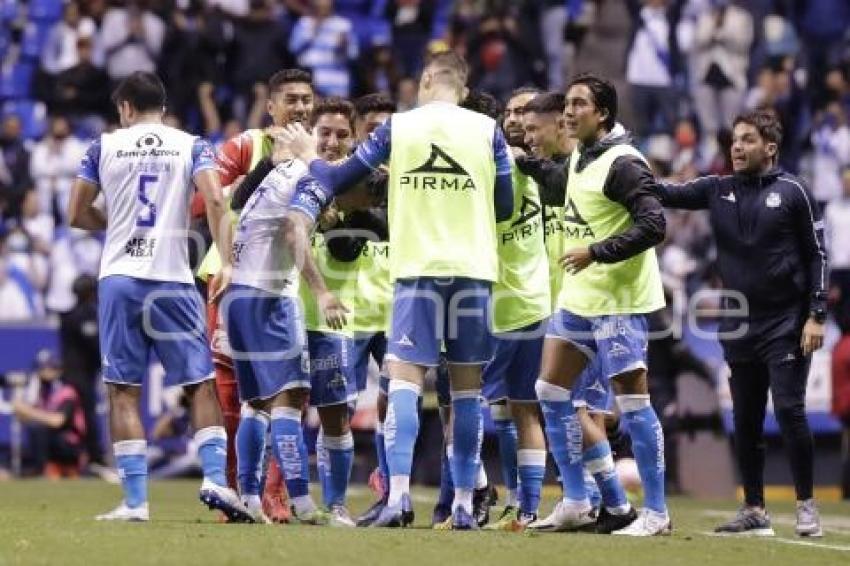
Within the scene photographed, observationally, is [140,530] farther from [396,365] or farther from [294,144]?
[294,144]

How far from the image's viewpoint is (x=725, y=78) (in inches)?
1027

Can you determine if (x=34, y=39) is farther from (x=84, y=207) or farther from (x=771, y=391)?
(x=771, y=391)

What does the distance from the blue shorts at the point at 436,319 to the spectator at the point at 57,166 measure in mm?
13918

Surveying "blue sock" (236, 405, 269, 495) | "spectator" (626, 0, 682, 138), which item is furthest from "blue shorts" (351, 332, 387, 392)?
"spectator" (626, 0, 682, 138)

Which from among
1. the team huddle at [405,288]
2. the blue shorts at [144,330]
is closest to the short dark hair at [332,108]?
the team huddle at [405,288]

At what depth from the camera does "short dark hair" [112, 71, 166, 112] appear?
11969mm

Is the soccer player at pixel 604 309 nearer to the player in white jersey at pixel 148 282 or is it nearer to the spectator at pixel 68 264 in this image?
the player in white jersey at pixel 148 282

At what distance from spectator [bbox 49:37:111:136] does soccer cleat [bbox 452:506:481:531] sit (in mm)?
15199

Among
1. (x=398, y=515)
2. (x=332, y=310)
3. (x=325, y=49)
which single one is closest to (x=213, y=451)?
(x=398, y=515)

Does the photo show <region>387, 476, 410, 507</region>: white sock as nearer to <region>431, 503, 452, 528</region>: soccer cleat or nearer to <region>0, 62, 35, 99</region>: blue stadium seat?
<region>431, 503, 452, 528</region>: soccer cleat

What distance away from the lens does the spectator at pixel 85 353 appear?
2127 cm

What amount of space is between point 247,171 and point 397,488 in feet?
9.08

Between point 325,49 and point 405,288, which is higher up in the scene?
point 325,49

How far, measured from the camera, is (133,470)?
461 inches
